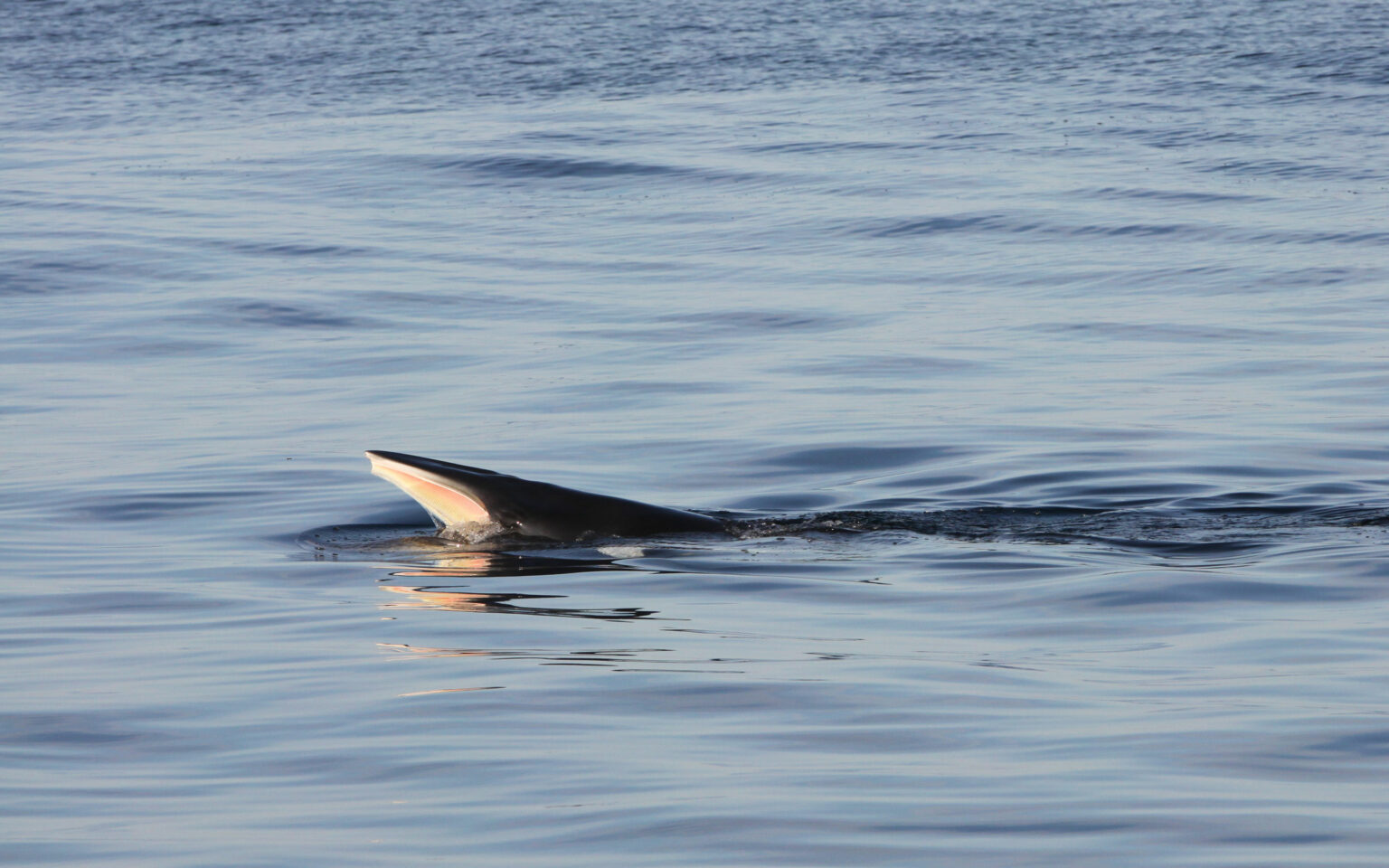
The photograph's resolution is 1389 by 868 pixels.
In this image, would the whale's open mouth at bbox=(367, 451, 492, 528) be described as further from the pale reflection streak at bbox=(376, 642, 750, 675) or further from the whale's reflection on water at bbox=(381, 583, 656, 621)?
the pale reflection streak at bbox=(376, 642, 750, 675)

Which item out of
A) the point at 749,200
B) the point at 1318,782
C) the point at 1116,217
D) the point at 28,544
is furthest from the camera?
the point at 749,200

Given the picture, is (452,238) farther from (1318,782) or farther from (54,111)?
(1318,782)

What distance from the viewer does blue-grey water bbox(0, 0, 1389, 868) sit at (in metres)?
6.10

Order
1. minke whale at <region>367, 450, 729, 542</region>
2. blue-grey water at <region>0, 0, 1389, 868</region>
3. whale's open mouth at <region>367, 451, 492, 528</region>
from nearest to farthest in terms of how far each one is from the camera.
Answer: blue-grey water at <region>0, 0, 1389, 868</region>, whale's open mouth at <region>367, 451, 492, 528</region>, minke whale at <region>367, 450, 729, 542</region>

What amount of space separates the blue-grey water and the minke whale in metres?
0.21

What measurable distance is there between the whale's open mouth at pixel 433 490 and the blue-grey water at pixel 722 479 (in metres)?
0.28

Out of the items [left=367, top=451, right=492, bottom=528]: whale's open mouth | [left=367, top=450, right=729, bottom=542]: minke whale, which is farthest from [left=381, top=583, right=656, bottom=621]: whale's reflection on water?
[left=367, top=450, right=729, bottom=542]: minke whale

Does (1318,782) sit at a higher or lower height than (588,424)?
higher

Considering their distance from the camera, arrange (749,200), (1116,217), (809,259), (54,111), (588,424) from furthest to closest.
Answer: (54,111) → (749,200) → (1116,217) → (809,259) → (588,424)

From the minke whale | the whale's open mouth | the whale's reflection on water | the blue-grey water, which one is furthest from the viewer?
the minke whale

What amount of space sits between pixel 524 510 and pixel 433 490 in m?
0.51

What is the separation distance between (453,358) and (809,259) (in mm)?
7199

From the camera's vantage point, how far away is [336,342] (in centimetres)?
1972

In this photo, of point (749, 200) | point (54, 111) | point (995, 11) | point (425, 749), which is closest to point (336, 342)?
point (749, 200)
